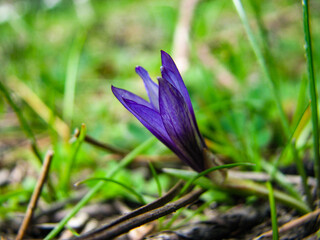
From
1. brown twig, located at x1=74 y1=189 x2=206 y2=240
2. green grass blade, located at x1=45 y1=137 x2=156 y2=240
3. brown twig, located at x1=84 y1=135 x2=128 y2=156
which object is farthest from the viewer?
brown twig, located at x1=84 y1=135 x2=128 y2=156

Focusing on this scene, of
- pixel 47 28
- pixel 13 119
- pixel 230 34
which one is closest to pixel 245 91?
pixel 230 34

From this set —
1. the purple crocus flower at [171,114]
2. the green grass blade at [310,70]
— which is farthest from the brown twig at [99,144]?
the green grass blade at [310,70]

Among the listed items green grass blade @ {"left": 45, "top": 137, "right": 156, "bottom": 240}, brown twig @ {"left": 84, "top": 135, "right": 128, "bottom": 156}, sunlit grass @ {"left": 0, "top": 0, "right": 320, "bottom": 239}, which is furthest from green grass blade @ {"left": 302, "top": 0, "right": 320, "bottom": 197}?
brown twig @ {"left": 84, "top": 135, "right": 128, "bottom": 156}

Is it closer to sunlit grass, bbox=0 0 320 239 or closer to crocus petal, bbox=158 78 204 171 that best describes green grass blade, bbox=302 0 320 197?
sunlit grass, bbox=0 0 320 239

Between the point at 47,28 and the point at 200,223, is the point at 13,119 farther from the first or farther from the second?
the point at 47,28

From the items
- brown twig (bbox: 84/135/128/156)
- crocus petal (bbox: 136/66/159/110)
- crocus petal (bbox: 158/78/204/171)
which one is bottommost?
brown twig (bbox: 84/135/128/156)

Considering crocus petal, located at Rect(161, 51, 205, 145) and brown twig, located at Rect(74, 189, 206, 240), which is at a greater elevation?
crocus petal, located at Rect(161, 51, 205, 145)

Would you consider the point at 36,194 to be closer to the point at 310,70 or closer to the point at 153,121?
the point at 153,121
